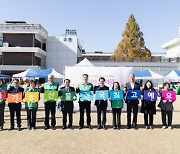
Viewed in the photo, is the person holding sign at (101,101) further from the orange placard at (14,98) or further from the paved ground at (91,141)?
the orange placard at (14,98)

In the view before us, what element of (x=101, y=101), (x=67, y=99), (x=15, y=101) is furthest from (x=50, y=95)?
(x=101, y=101)

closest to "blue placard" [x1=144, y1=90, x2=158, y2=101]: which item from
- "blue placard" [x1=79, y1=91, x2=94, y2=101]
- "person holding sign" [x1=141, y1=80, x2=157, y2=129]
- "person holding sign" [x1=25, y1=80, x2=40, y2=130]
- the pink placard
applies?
"person holding sign" [x1=141, y1=80, x2=157, y2=129]

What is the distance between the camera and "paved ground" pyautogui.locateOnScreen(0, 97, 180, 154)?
7.44 m

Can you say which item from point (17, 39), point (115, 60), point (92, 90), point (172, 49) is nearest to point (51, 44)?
point (17, 39)

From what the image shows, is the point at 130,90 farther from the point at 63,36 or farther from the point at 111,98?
the point at 63,36

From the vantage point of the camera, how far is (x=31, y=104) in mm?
10070

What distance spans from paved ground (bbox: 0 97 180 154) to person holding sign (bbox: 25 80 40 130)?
1.05ft

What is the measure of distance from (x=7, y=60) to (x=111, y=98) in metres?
36.6

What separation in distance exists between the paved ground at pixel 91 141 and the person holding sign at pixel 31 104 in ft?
1.05

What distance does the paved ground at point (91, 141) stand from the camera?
293 inches

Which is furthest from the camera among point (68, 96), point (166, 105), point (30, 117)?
point (166, 105)

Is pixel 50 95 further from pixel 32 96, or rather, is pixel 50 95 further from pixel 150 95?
pixel 150 95

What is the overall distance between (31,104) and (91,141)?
2853mm

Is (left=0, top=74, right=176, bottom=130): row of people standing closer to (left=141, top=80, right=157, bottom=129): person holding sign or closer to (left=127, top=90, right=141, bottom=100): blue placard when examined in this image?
(left=141, top=80, right=157, bottom=129): person holding sign
